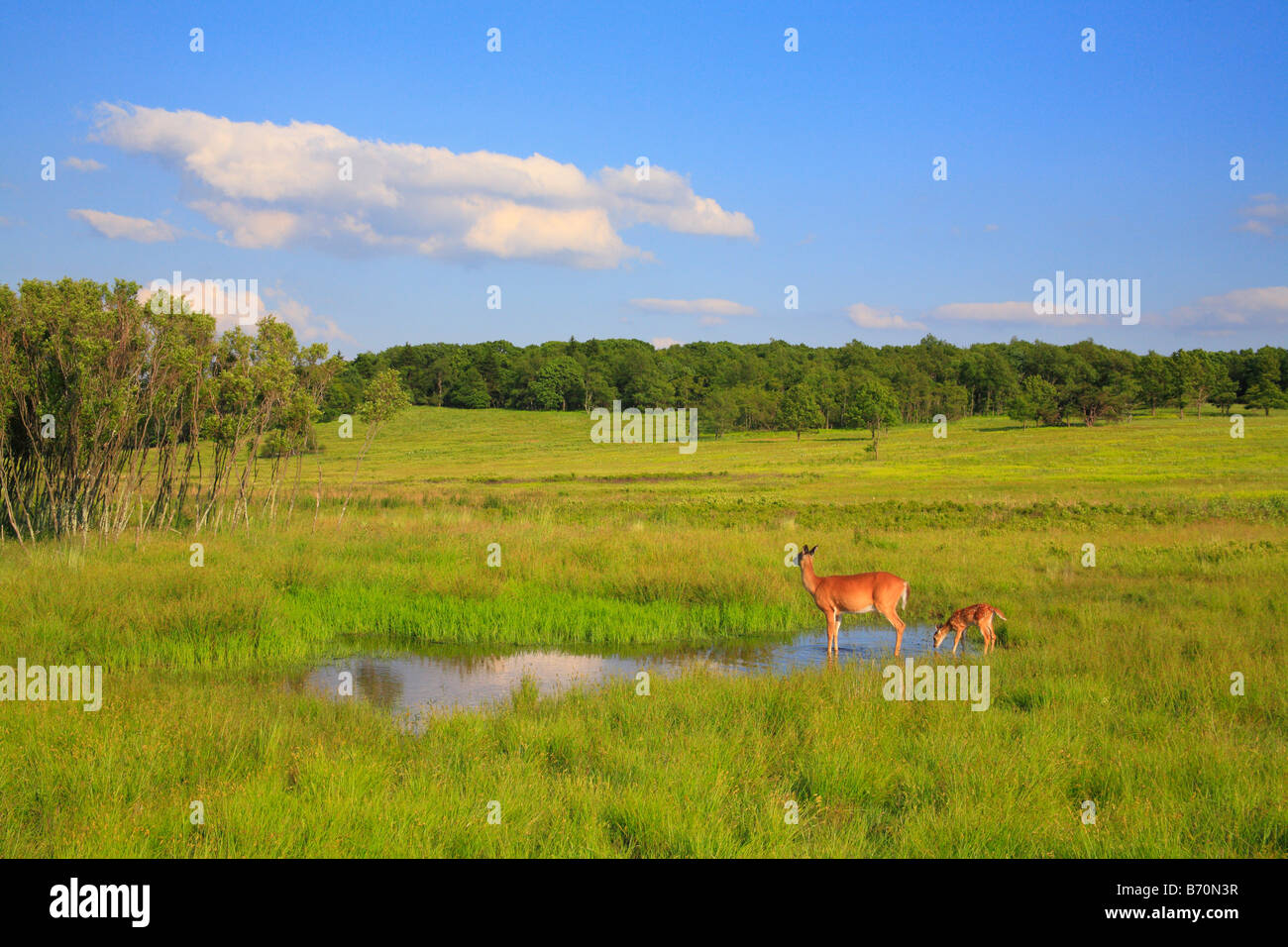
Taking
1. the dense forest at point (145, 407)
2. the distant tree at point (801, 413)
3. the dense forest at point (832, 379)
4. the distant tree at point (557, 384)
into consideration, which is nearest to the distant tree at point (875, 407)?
the dense forest at point (832, 379)

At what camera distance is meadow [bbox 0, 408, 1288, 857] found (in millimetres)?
5922

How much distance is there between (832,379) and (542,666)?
130632 millimetres

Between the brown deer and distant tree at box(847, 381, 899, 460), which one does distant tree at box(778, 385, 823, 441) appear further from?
the brown deer

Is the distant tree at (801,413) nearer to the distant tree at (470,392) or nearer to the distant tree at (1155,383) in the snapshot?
the distant tree at (1155,383)

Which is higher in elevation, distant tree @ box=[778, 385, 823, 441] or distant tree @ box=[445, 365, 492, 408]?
distant tree @ box=[445, 365, 492, 408]

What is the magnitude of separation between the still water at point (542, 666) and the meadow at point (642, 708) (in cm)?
72

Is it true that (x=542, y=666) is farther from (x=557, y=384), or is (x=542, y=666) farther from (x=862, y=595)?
(x=557, y=384)

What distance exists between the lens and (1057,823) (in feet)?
19.6

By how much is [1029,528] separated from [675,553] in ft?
44.4

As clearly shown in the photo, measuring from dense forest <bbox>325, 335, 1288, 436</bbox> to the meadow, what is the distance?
7670 cm

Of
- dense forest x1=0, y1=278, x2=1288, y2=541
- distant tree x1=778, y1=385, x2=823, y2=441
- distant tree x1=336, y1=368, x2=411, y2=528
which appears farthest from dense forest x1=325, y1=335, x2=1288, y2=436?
dense forest x1=0, y1=278, x2=1288, y2=541

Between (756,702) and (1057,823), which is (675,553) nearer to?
(756,702)

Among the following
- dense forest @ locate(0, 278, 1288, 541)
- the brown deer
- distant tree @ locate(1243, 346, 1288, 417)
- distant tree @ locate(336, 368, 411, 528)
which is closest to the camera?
the brown deer
